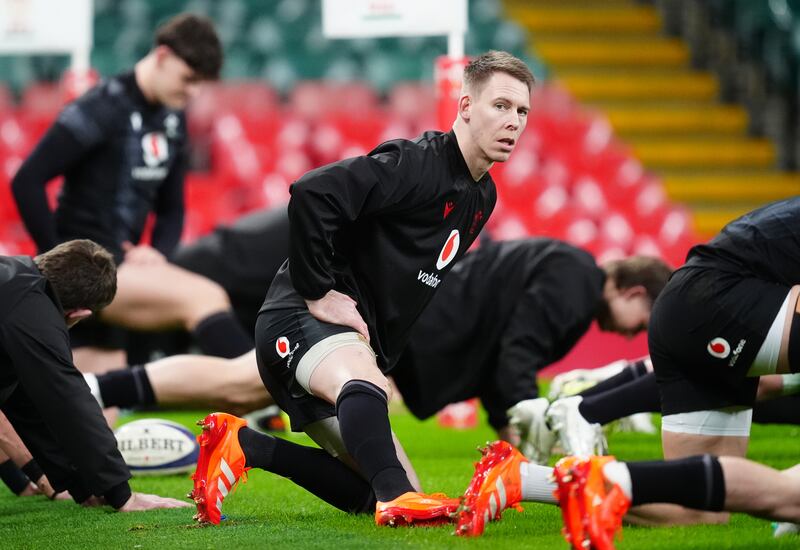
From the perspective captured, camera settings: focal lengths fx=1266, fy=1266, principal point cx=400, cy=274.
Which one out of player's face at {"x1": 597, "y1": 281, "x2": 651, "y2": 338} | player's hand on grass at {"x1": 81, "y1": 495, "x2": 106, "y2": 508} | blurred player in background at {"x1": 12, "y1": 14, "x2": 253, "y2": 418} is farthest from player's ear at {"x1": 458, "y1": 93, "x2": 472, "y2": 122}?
blurred player in background at {"x1": 12, "y1": 14, "x2": 253, "y2": 418}

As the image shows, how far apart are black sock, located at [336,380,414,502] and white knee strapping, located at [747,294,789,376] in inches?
35.4

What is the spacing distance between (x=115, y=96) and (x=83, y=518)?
7.55 feet

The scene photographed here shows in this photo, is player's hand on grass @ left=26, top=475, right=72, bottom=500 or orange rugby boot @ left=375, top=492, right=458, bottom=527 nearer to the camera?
orange rugby boot @ left=375, top=492, right=458, bottom=527

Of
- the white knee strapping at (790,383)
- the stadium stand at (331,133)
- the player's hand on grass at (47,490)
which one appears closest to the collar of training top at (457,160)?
the white knee strapping at (790,383)

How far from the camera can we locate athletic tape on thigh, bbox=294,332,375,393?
10.7 ft

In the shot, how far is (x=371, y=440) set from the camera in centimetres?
309

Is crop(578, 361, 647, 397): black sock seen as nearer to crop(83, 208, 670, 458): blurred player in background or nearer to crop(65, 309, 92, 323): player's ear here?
crop(83, 208, 670, 458): blurred player in background

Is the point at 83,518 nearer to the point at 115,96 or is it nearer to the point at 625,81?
the point at 115,96

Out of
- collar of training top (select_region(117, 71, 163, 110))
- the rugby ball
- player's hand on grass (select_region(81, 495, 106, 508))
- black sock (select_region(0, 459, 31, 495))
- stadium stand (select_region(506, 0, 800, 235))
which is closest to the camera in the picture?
player's hand on grass (select_region(81, 495, 106, 508))

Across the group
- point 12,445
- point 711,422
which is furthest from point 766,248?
point 12,445

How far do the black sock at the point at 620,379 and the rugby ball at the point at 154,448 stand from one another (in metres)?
1.48

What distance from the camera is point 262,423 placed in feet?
19.9

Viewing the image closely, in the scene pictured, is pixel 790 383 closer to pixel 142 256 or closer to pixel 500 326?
pixel 500 326

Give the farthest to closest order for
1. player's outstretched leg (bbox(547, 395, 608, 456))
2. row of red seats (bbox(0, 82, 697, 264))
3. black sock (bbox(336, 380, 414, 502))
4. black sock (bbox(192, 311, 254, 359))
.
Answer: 1. row of red seats (bbox(0, 82, 697, 264))
2. black sock (bbox(192, 311, 254, 359))
3. player's outstretched leg (bbox(547, 395, 608, 456))
4. black sock (bbox(336, 380, 414, 502))
